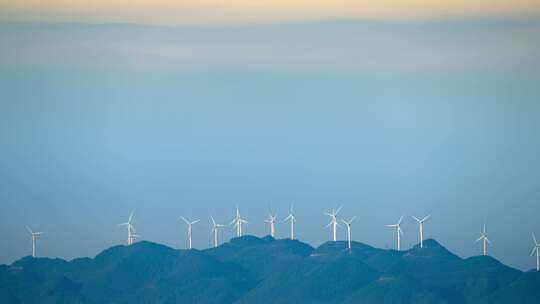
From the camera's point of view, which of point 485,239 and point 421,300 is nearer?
point 421,300

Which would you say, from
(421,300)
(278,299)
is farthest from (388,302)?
(278,299)

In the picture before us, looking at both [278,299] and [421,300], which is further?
[278,299]

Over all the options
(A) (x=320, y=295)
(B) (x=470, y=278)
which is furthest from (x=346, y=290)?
(B) (x=470, y=278)

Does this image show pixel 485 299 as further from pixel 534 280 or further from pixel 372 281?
pixel 372 281

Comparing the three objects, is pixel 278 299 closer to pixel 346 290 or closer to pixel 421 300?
pixel 346 290

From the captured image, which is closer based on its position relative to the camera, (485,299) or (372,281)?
(485,299)

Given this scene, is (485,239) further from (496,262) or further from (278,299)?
(278,299)

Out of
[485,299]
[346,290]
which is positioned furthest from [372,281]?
→ [485,299]
